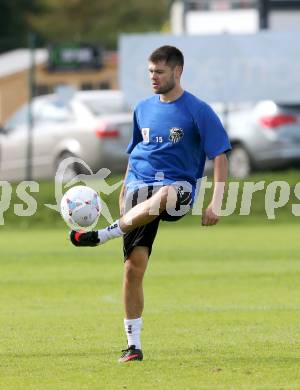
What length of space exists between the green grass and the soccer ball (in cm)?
95

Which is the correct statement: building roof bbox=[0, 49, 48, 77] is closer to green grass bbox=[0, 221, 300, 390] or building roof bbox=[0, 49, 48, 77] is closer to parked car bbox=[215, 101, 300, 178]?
parked car bbox=[215, 101, 300, 178]

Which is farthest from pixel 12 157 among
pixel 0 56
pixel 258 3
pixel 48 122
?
pixel 0 56

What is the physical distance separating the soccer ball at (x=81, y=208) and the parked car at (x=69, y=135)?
15.0 meters

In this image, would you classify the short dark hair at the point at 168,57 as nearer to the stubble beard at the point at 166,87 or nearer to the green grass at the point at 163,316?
the stubble beard at the point at 166,87

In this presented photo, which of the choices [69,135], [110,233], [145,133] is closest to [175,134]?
[145,133]

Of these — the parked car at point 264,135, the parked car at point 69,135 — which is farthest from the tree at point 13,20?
the parked car at point 264,135

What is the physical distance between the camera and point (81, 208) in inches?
391

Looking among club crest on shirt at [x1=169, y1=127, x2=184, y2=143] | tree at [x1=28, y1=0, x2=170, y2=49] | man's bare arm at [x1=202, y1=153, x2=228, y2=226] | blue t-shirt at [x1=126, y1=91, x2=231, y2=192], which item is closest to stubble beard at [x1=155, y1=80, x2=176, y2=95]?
blue t-shirt at [x1=126, y1=91, x2=231, y2=192]

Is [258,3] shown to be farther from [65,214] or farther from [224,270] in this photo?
[65,214]

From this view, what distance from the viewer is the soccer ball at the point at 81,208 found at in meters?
9.91

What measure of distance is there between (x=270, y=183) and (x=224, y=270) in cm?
798

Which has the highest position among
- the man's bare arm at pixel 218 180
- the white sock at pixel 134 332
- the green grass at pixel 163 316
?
the man's bare arm at pixel 218 180

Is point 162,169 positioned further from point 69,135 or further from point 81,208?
point 69,135

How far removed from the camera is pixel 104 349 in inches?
405
